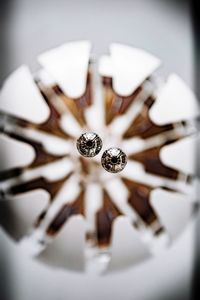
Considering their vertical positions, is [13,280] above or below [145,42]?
below

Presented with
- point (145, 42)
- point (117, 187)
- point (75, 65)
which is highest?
point (145, 42)

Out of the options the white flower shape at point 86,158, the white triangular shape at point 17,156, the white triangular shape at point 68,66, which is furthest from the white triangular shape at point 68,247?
the white triangular shape at point 68,66

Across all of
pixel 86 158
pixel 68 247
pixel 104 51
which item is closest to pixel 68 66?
pixel 104 51

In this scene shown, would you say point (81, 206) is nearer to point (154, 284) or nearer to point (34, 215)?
point (34, 215)

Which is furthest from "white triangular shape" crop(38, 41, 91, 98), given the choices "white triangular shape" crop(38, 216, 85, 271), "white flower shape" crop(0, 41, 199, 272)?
"white triangular shape" crop(38, 216, 85, 271)

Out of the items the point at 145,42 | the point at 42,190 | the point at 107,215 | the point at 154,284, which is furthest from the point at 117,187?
the point at 145,42

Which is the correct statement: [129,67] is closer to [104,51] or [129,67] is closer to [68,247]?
[104,51]
